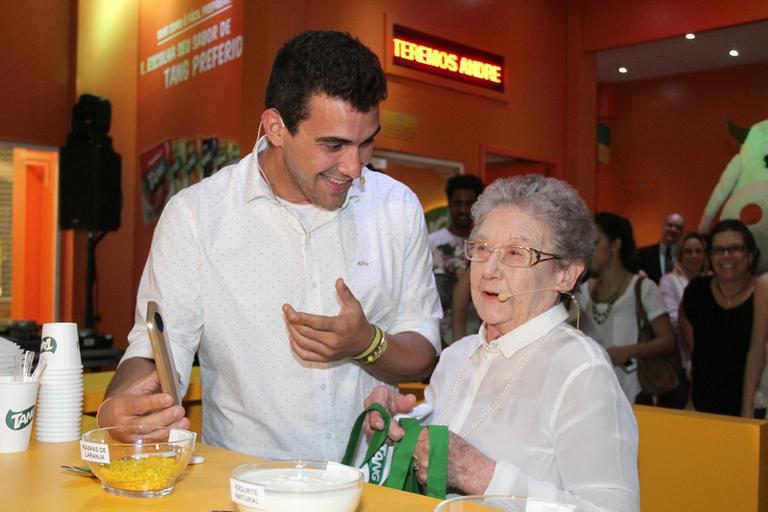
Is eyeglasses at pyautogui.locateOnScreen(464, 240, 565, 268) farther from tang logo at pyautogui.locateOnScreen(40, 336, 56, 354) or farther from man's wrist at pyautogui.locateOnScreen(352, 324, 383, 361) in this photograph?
tang logo at pyautogui.locateOnScreen(40, 336, 56, 354)

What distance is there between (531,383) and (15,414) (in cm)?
107

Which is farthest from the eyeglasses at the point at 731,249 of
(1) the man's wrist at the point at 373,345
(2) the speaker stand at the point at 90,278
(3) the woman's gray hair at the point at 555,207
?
(2) the speaker stand at the point at 90,278

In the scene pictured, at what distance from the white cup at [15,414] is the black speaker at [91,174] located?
6004 millimetres

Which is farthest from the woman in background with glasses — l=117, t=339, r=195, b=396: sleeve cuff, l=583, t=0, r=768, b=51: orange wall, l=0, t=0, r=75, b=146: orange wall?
l=0, t=0, r=75, b=146: orange wall

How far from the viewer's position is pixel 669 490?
8.50 ft

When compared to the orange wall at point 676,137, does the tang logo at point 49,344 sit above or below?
below

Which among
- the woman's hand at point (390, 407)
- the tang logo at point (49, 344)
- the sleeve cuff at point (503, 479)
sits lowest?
the sleeve cuff at point (503, 479)

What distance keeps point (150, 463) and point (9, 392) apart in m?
0.58

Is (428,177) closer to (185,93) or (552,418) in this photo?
(185,93)

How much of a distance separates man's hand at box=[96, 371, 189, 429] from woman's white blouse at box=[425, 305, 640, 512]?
60 cm

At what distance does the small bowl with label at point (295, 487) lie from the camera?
3.72ft

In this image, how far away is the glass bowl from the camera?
1025 millimetres

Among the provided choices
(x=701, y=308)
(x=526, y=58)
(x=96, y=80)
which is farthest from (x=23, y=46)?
(x=701, y=308)

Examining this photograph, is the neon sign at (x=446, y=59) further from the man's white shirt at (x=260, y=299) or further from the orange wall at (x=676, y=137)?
the man's white shirt at (x=260, y=299)
